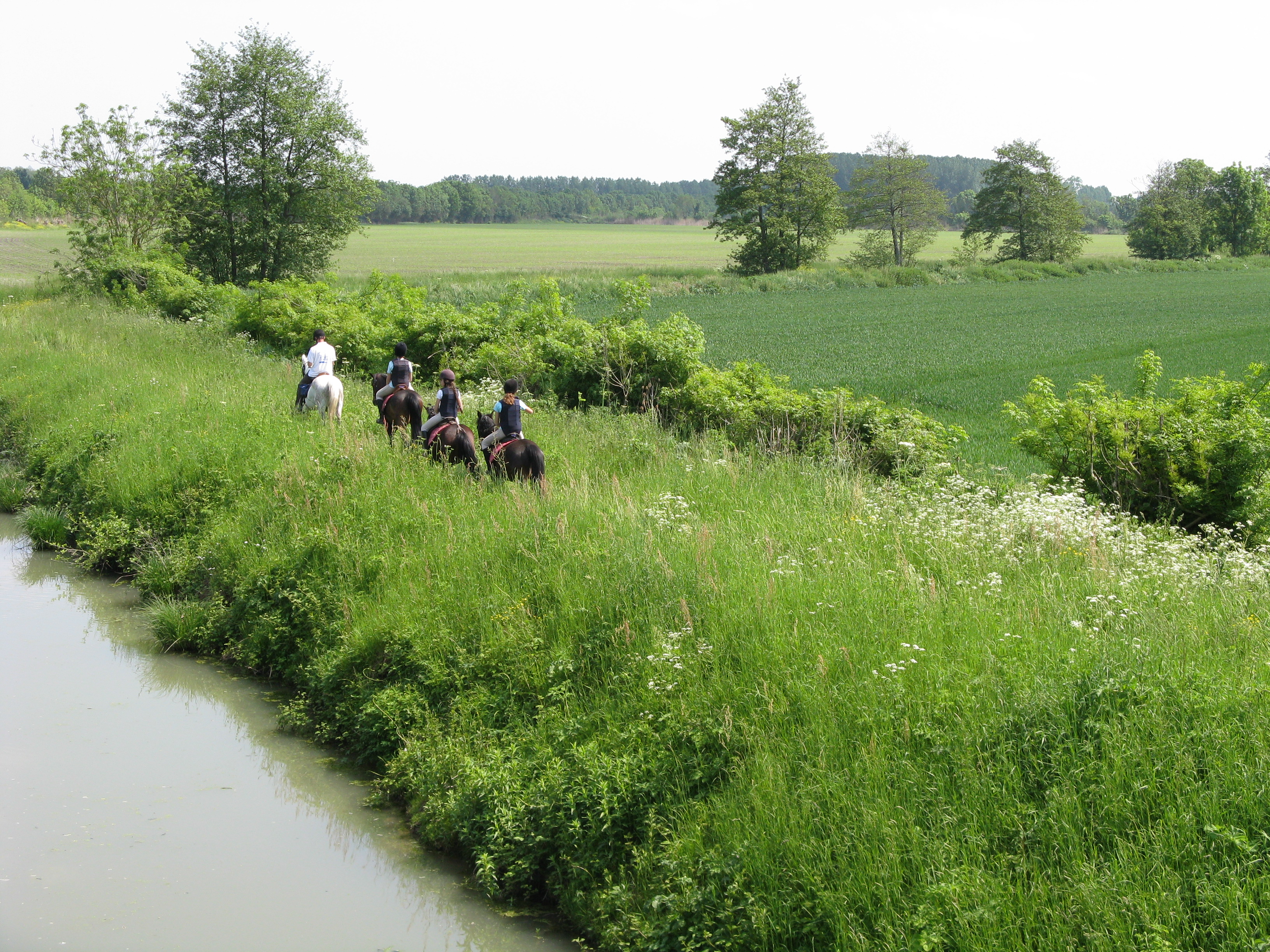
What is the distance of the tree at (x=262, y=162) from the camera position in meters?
42.5

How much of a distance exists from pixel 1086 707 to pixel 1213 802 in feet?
2.72

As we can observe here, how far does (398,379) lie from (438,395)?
210 centimetres

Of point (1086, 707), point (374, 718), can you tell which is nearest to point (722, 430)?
point (374, 718)

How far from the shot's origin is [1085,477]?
11.8 metres

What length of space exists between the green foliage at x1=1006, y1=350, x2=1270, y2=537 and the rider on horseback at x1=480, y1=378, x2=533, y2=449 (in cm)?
637

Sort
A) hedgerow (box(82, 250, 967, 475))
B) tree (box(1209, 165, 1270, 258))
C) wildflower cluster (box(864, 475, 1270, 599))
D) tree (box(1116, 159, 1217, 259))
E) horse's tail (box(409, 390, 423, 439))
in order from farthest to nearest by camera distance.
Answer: tree (box(1209, 165, 1270, 258)) → tree (box(1116, 159, 1217, 259)) → horse's tail (box(409, 390, 423, 439)) → hedgerow (box(82, 250, 967, 475)) → wildflower cluster (box(864, 475, 1270, 599))

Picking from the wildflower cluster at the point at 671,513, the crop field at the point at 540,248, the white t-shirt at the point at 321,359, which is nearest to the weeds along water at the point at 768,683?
the wildflower cluster at the point at 671,513

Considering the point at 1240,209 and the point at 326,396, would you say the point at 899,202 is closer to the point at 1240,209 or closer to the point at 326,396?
the point at 1240,209

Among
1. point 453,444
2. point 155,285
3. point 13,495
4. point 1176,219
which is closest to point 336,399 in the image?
point 453,444

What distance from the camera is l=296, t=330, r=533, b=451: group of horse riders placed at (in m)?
11.2

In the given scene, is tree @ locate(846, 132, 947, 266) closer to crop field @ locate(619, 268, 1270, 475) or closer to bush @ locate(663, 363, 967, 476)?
crop field @ locate(619, 268, 1270, 475)

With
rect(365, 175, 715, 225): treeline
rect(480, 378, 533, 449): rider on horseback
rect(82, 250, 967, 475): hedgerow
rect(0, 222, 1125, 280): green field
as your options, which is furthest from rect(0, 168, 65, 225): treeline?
rect(480, 378, 533, 449): rider on horseback

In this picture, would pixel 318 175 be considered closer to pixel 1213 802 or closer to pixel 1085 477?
pixel 1085 477

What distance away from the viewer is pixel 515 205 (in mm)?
171500
